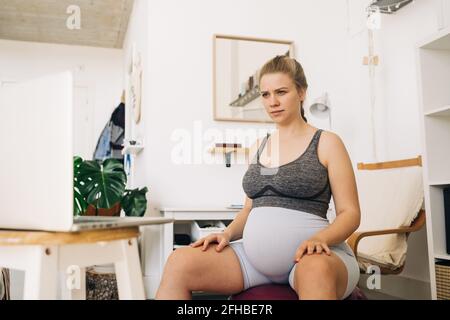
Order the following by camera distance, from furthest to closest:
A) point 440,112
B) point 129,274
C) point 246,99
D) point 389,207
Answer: point 246,99, point 389,207, point 440,112, point 129,274

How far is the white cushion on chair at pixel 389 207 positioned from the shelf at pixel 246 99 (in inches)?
37.4

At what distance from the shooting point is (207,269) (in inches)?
43.8

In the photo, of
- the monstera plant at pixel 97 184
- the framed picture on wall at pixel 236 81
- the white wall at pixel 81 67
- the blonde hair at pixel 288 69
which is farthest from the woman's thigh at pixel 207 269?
the white wall at pixel 81 67

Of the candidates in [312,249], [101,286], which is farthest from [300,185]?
[101,286]

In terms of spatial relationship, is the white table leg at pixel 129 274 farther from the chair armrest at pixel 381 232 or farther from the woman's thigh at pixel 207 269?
the chair armrest at pixel 381 232

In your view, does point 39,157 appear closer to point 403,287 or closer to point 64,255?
point 64,255

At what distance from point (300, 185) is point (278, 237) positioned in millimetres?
154

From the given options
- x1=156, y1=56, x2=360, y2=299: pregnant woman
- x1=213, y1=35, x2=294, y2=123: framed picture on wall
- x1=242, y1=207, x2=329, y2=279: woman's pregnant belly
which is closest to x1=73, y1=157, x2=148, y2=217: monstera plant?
x1=213, y1=35, x2=294, y2=123: framed picture on wall

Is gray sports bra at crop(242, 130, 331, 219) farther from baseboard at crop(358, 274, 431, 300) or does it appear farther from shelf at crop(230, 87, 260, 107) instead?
shelf at crop(230, 87, 260, 107)

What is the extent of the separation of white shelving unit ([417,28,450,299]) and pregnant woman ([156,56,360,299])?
1059 mm

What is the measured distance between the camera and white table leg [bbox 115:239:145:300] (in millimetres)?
893

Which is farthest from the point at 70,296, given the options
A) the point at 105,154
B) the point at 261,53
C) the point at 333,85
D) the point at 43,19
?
the point at 43,19

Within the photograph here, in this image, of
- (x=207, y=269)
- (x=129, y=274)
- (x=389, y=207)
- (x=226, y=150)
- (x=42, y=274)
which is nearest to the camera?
(x=42, y=274)
